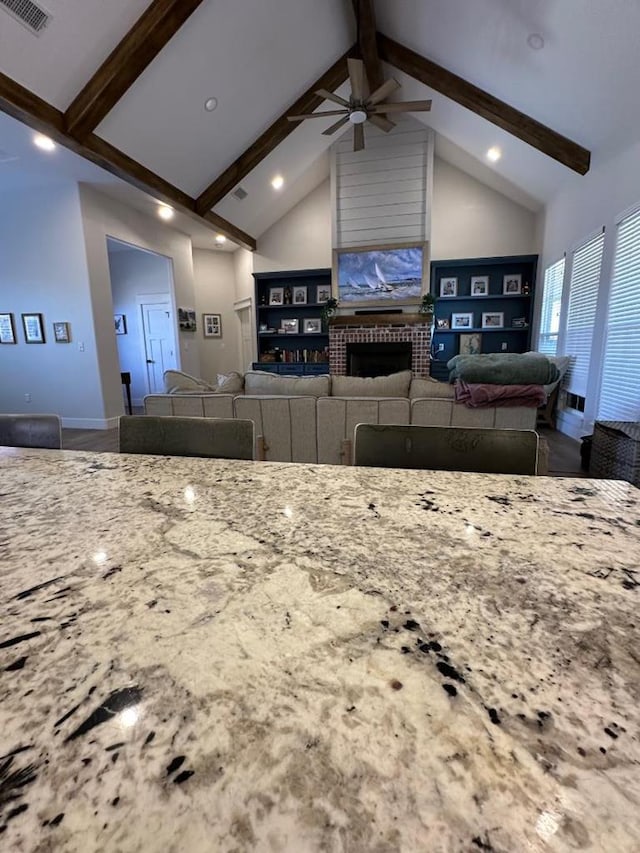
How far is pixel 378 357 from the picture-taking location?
21.9 ft

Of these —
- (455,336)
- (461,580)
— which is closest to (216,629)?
(461,580)

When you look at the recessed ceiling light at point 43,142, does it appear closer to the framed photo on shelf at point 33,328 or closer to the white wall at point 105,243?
the white wall at point 105,243

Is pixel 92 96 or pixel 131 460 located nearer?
pixel 131 460

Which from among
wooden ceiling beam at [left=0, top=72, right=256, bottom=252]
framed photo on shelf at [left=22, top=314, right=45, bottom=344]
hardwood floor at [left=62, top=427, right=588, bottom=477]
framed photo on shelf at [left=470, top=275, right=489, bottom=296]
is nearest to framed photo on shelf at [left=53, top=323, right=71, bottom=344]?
framed photo on shelf at [left=22, top=314, right=45, bottom=344]

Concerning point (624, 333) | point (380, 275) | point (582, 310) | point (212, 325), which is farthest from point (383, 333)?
point (624, 333)

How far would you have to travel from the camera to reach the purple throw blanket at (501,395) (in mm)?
2332

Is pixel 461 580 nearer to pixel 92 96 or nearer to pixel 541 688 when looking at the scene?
pixel 541 688

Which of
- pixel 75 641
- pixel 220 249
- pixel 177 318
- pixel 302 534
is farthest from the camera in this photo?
pixel 220 249

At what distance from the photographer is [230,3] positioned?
128 inches

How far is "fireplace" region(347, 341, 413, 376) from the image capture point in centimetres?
641

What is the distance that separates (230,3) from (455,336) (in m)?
5.02

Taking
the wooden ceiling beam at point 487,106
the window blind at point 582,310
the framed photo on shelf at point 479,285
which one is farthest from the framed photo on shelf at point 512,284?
the wooden ceiling beam at point 487,106

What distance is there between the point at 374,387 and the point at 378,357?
424 cm

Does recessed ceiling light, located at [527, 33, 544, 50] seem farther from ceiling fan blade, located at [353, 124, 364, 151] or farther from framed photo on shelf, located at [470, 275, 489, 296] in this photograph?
framed photo on shelf, located at [470, 275, 489, 296]
